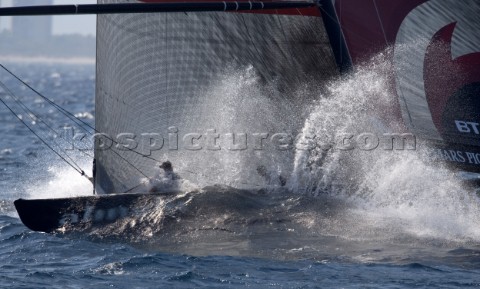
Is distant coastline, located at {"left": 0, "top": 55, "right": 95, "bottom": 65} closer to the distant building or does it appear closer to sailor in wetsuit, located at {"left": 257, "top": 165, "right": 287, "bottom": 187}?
the distant building

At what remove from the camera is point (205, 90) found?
12.5 meters

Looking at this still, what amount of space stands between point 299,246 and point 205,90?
3493 mm

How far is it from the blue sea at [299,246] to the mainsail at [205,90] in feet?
4.08

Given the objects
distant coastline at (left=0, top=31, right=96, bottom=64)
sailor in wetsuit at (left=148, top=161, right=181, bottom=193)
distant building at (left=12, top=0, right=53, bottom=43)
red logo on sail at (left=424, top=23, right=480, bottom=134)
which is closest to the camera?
red logo on sail at (left=424, top=23, right=480, bottom=134)

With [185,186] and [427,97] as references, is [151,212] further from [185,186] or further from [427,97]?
[427,97]

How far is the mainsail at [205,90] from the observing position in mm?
12195

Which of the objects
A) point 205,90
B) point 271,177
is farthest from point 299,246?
point 205,90

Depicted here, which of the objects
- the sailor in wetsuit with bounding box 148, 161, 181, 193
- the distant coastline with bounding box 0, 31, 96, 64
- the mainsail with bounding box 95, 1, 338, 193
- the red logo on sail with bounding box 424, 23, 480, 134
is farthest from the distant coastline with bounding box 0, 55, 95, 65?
the red logo on sail with bounding box 424, 23, 480, 134

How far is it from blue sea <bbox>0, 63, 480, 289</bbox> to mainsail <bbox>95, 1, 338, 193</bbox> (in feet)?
4.08

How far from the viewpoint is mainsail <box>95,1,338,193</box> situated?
12.2 meters

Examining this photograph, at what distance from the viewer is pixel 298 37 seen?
39.9 feet

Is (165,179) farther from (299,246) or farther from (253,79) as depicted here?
(299,246)

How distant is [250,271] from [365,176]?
11.3 feet

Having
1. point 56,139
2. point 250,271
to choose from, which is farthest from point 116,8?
point 56,139
